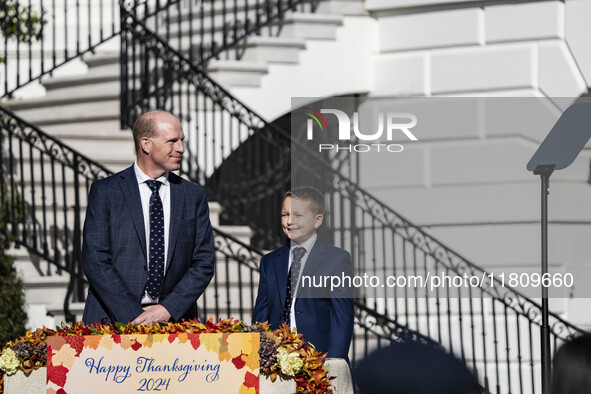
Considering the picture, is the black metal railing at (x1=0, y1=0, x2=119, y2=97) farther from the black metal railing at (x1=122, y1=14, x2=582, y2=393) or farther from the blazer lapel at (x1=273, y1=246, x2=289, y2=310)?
the blazer lapel at (x1=273, y1=246, x2=289, y2=310)

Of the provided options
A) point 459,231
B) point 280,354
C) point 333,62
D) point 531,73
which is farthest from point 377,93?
point 280,354

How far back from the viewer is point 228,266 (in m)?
9.09

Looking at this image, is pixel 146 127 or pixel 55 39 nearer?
pixel 146 127

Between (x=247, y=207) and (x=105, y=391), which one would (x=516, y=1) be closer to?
(x=247, y=207)

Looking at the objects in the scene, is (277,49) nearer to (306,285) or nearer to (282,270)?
(282,270)

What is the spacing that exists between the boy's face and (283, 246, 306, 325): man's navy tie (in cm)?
7

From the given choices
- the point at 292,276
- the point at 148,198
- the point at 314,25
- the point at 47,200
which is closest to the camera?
the point at 148,198

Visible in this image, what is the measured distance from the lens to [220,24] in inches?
458

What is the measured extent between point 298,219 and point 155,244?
2.59 feet

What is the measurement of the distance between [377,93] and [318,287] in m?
5.48

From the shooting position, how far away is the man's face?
17.5 ft

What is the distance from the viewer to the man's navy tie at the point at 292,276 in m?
5.67

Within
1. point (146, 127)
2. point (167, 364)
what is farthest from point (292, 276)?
point (167, 364)

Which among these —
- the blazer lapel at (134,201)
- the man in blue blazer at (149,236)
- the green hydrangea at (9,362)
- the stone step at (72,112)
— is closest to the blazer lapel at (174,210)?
the man in blue blazer at (149,236)
